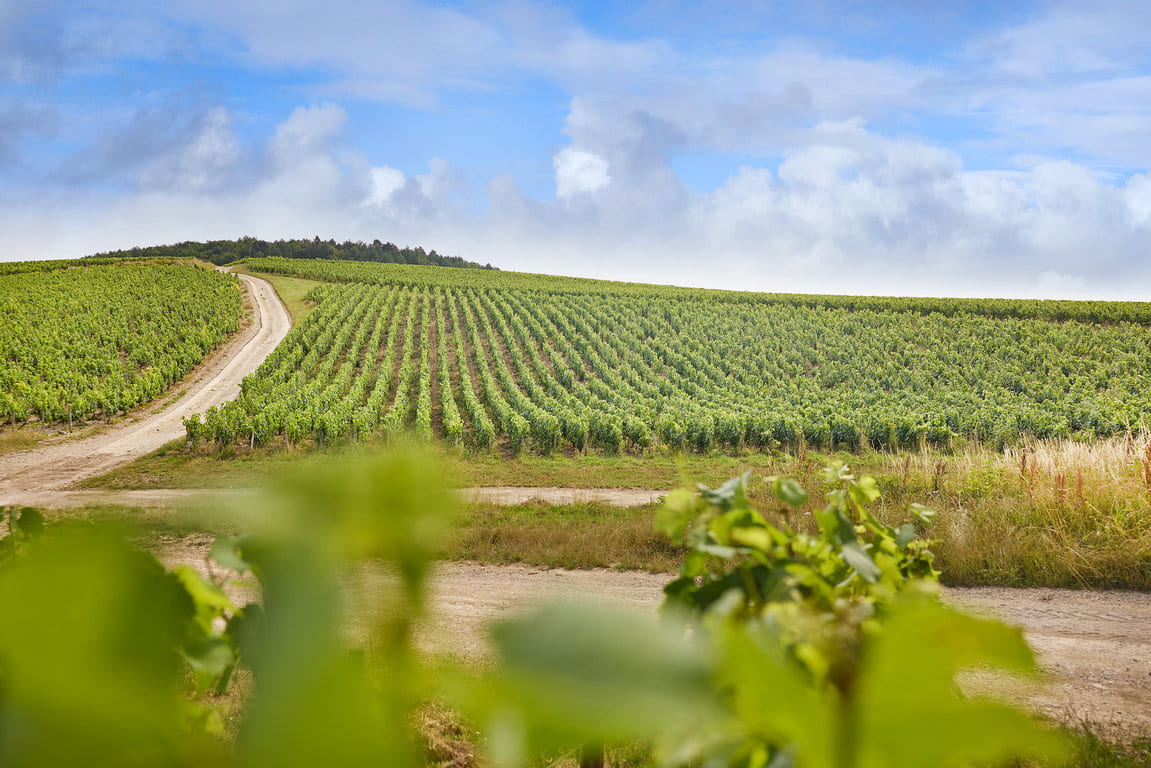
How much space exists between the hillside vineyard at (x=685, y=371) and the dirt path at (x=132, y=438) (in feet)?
5.02

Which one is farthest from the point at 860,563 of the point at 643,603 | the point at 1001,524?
the point at 1001,524

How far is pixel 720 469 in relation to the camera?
Result: 1591 cm

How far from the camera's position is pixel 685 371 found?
2808 centimetres

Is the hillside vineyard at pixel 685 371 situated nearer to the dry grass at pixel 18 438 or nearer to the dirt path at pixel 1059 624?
the dirt path at pixel 1059 624

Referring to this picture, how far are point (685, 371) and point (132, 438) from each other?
20104 mm

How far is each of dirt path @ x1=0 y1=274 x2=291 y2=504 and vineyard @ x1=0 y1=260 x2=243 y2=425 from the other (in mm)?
868

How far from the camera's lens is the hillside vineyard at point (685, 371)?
18328 mm

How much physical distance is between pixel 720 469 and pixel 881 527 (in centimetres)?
→ 1483

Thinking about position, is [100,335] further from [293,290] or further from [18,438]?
[293,290]

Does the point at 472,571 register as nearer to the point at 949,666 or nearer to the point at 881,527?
the point at 881,527

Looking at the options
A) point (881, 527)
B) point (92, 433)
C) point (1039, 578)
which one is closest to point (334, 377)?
point (92, 433)

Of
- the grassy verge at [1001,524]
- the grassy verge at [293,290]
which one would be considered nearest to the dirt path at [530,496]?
the grassy verge at [1001,524]

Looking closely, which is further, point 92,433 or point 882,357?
point 882,357

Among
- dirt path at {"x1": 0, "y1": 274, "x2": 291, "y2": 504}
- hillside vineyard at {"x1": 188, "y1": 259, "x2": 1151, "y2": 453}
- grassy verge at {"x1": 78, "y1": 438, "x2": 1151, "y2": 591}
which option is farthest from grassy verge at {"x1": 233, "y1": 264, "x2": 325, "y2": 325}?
grassy verge at {"x1": 78, "y1": 438, "x2": 1151, "y2": 591}
